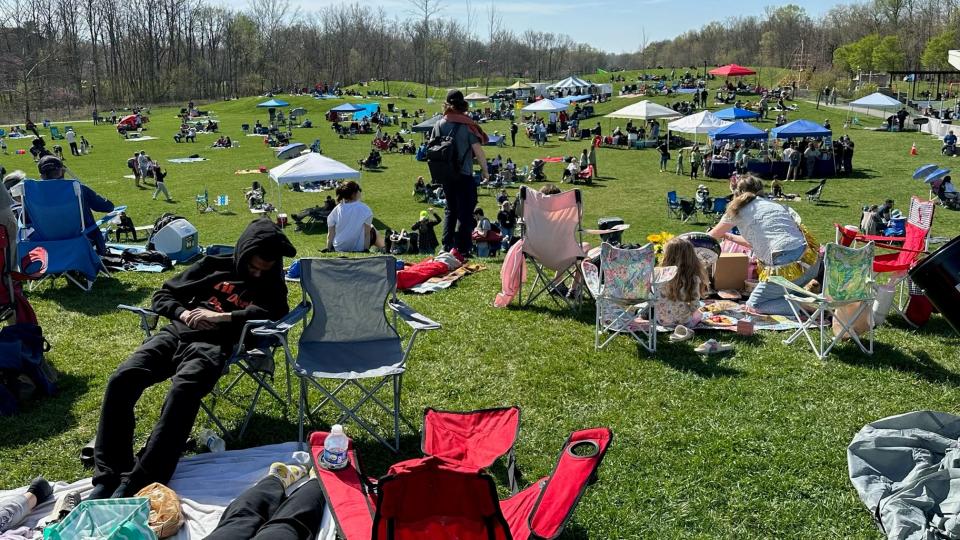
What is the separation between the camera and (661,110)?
2492 centimetres

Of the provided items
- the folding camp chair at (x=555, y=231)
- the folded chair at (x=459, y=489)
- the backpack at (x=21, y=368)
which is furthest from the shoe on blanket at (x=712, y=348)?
the backpack at (x=21, y=368)

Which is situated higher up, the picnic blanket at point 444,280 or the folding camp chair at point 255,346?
the folding camp chair at point 255,346

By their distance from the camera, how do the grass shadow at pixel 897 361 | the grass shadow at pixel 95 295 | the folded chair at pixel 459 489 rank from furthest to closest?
the grass shadow at pixel 95 295
the grass shadow at pixel 897 361
the folded chair at pixel 459 489

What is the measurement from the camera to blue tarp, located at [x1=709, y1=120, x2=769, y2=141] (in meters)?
20.8

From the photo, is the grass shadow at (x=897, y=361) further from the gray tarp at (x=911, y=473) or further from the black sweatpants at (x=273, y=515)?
the black sweatpants at (x=273, y=515)

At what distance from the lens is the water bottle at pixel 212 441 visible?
13.5 feet

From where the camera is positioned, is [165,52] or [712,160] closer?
[712,160]

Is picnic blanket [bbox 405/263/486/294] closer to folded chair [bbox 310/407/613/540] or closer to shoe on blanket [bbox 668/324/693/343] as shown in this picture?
shoe on blanket [bbox 668/324/693/343]

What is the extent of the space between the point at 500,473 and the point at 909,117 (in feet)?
119

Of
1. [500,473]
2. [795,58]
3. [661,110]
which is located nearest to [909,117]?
[661,110]

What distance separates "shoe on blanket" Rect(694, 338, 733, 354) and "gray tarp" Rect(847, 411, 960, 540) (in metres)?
1.84

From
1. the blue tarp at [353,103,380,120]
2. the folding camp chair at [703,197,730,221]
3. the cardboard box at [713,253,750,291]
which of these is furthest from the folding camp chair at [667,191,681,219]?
the blue tarp at [353,103,380,120]

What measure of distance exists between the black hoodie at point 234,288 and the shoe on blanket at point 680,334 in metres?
3.25

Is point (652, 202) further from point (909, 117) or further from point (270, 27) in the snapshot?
point (270, 27)
